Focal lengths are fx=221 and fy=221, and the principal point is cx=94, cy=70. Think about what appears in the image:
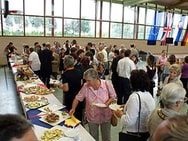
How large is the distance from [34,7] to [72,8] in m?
2.56

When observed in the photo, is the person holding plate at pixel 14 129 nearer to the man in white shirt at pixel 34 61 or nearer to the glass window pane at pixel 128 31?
the man in white shirt at pixel 34 61

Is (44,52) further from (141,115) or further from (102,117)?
(141,115)

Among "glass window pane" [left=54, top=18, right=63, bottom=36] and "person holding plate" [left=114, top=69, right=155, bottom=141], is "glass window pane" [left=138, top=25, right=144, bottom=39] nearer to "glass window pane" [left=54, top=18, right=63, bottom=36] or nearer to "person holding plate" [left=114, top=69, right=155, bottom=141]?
"glass window pane" [left=54, top=18, right=63, bottom=36]

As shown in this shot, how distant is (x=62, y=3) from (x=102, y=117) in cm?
1245

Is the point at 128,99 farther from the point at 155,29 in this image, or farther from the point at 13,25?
the point at 155,29

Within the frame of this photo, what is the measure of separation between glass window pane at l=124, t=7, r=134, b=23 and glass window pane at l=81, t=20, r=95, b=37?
313cm

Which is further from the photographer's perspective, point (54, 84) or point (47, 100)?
point (54, 84)

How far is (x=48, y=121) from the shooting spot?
291cm

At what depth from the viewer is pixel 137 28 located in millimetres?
18266

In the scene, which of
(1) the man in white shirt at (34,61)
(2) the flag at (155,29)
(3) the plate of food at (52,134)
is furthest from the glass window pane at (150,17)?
(3) the plate of food at (52,134)

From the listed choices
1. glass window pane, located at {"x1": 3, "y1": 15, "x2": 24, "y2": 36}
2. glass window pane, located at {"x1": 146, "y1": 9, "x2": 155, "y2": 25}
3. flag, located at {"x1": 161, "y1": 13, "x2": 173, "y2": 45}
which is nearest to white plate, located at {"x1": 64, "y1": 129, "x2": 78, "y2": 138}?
glass window pane, located at {"x1": 3, "y1": 15, "x2": 24, "y2": 36}

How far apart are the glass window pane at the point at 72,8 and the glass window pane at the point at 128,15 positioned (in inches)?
166

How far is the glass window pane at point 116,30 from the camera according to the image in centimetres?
1680

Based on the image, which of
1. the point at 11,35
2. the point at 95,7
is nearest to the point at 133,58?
the point at 11,35
